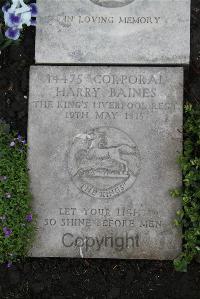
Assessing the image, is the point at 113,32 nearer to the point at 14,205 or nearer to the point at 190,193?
the point at 190,193

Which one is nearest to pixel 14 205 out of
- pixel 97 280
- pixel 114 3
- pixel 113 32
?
pixel 97 280

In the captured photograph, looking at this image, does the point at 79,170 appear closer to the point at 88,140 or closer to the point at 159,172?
the point at 88,140

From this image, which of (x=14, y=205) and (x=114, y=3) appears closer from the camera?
(x=14, y=205)

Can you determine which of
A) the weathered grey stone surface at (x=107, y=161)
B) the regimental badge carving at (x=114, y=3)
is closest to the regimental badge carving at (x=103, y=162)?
the weathered grey stone surface at (x=107, y=161)

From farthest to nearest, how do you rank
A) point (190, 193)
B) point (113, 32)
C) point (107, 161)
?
point (113, 32) → point (107, 161) → point (190, 193)

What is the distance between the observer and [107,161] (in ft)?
12.4

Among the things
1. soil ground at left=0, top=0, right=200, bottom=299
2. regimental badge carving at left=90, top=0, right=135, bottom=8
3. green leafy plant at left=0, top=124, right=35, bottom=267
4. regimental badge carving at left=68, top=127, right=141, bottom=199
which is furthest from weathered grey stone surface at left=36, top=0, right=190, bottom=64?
green leafy plant at left=0, top=124, right=35, bottom=267

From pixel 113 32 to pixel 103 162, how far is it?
1.09m

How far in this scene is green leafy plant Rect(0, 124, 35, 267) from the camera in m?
3.64

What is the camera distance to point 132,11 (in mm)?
3961

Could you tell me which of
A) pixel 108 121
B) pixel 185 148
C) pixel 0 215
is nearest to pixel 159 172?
pixel 185 148

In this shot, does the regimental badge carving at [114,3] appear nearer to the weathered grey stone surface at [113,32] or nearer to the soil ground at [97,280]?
the weathered grey stone surface at [113,32]

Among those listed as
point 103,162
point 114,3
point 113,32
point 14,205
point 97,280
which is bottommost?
point 97,280

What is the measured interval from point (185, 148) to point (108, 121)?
66cm
